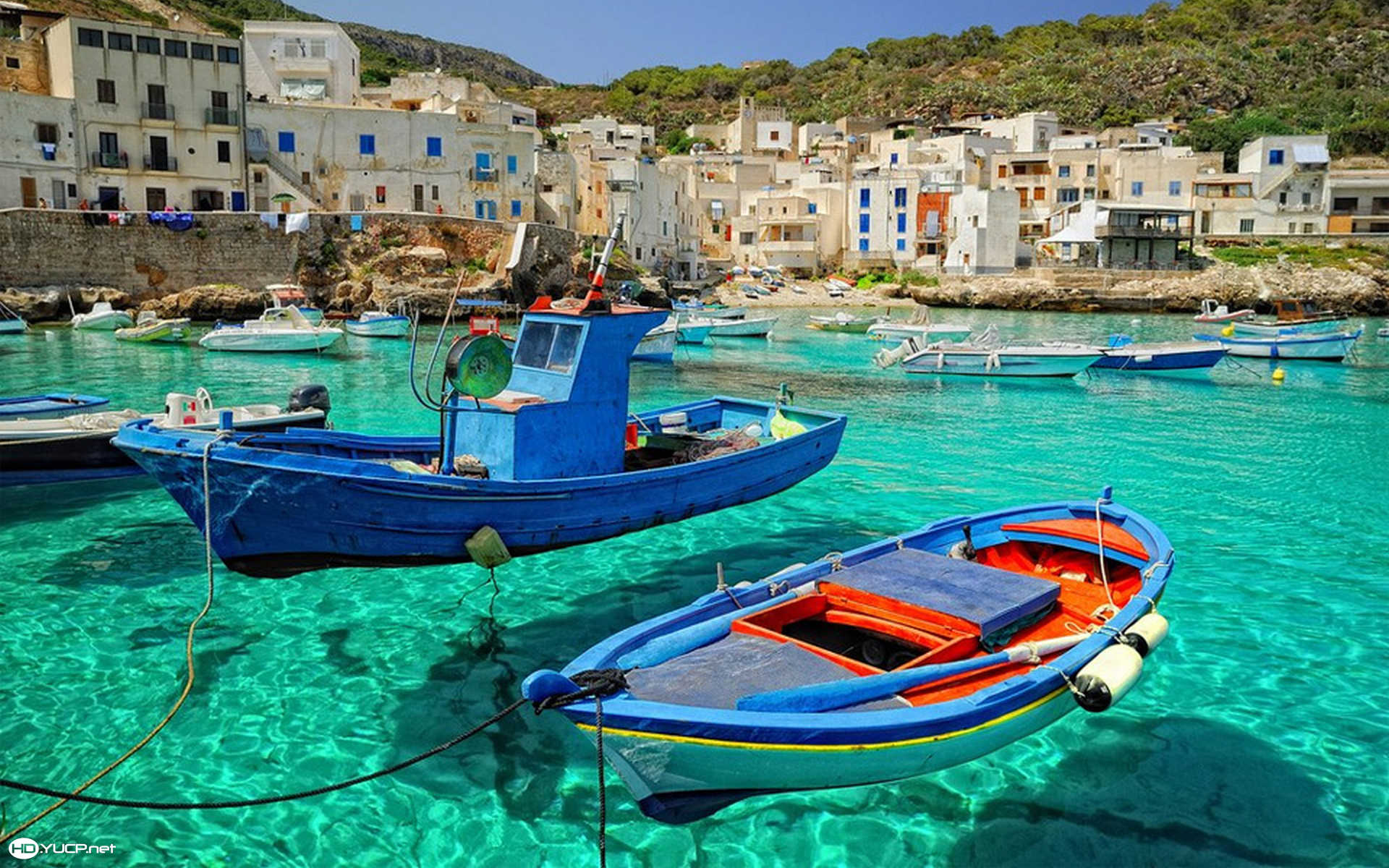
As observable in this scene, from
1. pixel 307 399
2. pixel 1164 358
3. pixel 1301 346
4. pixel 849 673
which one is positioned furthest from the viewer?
pixel 1301 346

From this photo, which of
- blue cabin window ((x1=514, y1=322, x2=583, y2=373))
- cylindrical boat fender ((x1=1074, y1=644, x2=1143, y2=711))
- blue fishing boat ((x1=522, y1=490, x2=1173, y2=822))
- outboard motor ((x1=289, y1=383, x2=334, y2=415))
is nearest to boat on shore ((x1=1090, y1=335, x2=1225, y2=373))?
outboard motor ((x1=289, y1=383, x2=334, y2=415))

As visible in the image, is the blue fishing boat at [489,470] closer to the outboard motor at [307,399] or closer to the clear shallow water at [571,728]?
the clear shallow water at [571,728]

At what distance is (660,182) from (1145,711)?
6014 centimetres

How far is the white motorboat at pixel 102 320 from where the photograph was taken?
1449 inches

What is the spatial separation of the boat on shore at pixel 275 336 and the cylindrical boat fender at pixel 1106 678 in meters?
31.4

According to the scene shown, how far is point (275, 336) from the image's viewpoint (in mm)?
32562

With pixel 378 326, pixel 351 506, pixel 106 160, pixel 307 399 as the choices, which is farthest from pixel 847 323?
pixel 351 506

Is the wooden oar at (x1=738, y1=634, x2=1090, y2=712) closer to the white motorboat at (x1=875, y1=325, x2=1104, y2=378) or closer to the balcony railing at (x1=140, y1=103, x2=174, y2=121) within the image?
the white motorboat at (x1=875, y1=325, x2=1104, y2=378)

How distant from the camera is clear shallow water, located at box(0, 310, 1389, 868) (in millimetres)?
5844

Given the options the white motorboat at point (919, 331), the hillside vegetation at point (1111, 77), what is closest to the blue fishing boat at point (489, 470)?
the white motorboat at point (919, 331)

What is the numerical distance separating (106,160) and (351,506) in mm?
45413

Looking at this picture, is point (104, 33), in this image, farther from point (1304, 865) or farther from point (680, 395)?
point (1304, 865)

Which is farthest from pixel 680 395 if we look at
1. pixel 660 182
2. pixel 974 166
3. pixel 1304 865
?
pixel 974 166

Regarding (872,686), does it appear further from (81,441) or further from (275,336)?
(275,336)
